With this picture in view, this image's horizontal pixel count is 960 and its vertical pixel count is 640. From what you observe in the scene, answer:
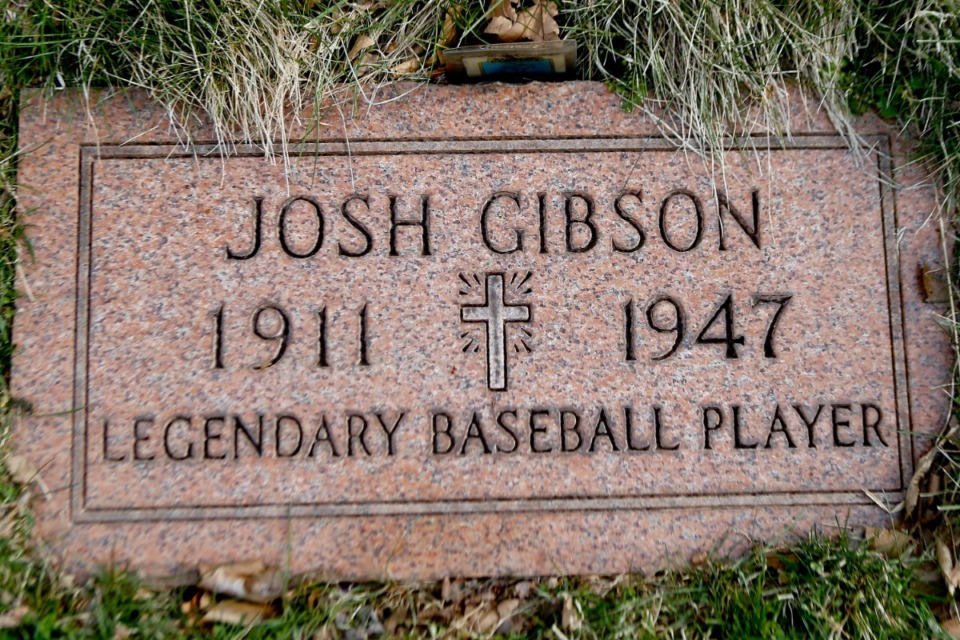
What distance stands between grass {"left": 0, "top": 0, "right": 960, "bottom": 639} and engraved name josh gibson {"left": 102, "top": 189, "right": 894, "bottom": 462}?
0.92 feet

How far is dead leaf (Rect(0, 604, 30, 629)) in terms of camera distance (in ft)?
5.22

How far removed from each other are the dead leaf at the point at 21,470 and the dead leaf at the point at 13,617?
33 cm

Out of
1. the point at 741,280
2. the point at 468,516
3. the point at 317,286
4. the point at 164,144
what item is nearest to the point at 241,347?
the point at 317,286

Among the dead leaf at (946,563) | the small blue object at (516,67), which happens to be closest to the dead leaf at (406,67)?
the small blue object at (516,67)

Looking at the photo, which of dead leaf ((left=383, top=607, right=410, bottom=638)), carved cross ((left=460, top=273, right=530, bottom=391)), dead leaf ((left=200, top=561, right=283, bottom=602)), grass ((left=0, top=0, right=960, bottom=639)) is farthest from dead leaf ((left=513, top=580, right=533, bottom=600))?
dead leaf ((left=200, top=561, right=283, bottom=602))

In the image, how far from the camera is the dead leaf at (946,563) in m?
1.71

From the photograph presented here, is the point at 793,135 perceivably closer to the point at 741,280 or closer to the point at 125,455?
the point at 741,280

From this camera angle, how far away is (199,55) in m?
1.73

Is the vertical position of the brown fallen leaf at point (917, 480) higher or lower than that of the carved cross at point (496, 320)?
lower

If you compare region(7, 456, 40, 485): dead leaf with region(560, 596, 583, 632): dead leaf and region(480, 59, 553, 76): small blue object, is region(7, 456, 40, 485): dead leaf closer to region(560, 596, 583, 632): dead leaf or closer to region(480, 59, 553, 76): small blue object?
region(560, 596, 583, 632): dead leaf

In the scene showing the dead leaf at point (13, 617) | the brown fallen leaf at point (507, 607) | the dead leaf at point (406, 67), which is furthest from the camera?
the dead leaf at point (406, 67)

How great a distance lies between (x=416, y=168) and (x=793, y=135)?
1.13 meters

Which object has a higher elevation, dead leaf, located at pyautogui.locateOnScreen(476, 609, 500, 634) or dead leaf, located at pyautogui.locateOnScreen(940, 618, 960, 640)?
dead leaf, located at pyautogui.locateOnScreen(476, 609, 500, 634)

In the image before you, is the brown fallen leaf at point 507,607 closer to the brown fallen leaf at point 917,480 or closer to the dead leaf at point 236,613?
the dead leaf at point 236,613
